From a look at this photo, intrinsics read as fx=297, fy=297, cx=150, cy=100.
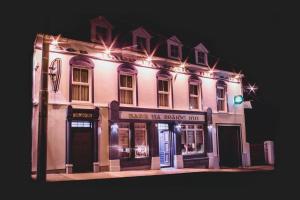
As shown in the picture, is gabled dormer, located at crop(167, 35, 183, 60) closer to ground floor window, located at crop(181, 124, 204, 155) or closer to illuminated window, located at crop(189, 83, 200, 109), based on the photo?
illuminated window, located at crop(189, 83, 200, 109)

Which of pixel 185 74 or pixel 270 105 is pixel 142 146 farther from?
pixel 270 105

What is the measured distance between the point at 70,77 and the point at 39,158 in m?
6.62

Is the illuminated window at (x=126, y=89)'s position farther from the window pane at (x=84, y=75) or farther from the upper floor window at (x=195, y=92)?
the upper floor window at (x=195, y=92)

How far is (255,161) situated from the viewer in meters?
24.7

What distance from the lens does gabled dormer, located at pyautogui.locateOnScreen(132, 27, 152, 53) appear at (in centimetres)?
1891

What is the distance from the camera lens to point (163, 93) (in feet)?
65.8

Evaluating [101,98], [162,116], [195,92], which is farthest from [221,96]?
[101,98]

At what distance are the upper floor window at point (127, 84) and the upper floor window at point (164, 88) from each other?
1965 mm

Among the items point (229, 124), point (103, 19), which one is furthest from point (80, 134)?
point (229, 124)

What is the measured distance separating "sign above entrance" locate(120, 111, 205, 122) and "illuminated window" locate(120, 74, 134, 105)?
0.82 m

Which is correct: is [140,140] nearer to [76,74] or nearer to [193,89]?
[76,74]

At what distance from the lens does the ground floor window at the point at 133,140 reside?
57.9 feet

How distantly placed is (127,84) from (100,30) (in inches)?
141

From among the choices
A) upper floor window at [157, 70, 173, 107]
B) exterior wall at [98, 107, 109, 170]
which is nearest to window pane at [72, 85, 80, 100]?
exterior wall at [98, 107, 109, 170]
